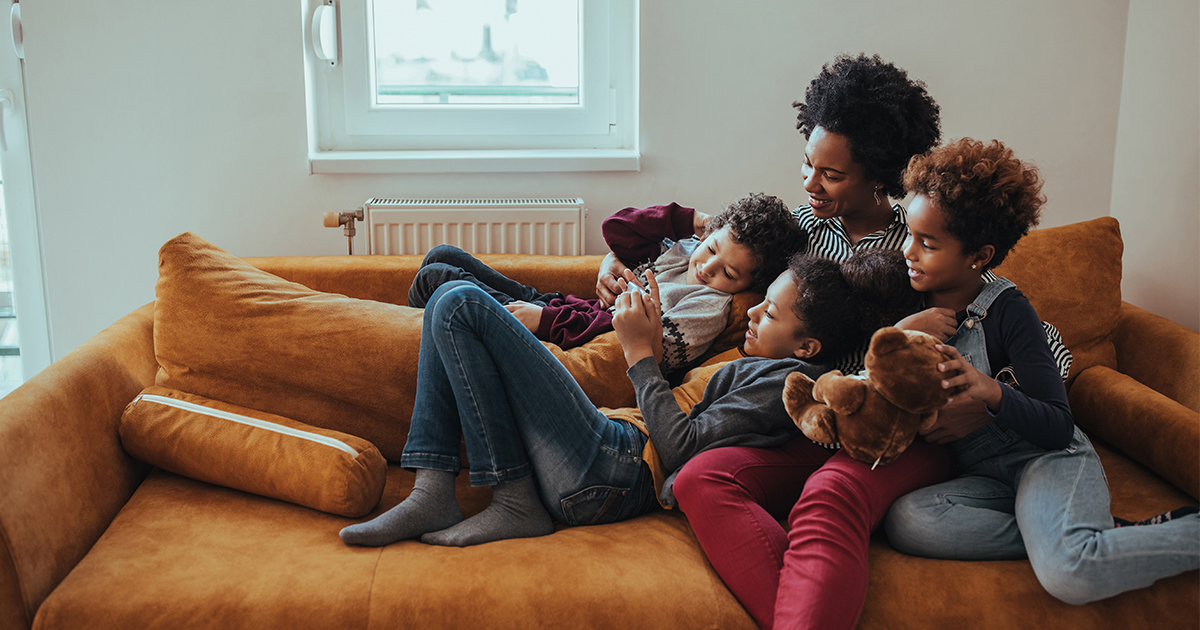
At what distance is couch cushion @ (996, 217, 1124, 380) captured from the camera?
1.71 metres

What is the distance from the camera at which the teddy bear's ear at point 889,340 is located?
1079 mm

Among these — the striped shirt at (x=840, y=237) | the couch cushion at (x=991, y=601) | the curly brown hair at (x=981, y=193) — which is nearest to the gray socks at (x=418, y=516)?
the couch cushion at (x=991, y=601)

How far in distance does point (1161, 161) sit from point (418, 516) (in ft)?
6.60

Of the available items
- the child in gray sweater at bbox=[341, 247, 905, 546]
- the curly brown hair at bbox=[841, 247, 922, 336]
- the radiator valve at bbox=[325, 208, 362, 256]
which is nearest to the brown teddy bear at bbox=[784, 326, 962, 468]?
the child in gray sweater at bbox=[341, 247, 905, 546]

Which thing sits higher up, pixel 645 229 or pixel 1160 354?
pixel 645 229

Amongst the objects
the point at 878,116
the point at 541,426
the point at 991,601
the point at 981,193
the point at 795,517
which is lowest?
the point at 991,601

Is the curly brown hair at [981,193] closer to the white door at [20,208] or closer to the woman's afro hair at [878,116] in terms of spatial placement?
the woman's afro hair at [878,116]

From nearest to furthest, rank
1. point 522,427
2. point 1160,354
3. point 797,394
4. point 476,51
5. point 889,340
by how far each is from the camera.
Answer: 1. point 889,340
2. point 797,394
3. point 522,427
4. point 1160,354
5. point 476,51

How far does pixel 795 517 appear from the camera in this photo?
1.17 m

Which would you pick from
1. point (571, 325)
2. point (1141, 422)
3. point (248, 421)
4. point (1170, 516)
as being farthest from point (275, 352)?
point (1141, 422)

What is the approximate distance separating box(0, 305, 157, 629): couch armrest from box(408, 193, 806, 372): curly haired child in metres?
0.61

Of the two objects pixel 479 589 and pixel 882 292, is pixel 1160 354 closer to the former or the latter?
pixel 882 292

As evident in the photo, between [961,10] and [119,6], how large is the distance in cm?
226

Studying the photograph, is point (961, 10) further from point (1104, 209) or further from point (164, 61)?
point (164, 61)
